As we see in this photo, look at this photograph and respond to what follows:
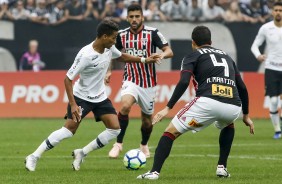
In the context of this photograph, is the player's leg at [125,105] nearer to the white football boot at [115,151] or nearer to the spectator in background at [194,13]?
the white football boot at [115,151]

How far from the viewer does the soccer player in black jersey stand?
11266 mm

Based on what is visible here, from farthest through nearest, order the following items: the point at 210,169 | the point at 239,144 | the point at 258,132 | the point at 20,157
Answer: the point at 258,132 < the point at 239,144 < the point at 20,157 < the point at 210,169

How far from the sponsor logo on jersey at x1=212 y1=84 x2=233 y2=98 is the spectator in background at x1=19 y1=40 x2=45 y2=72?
16713 mm

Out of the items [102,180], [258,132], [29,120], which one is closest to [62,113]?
[29,120]

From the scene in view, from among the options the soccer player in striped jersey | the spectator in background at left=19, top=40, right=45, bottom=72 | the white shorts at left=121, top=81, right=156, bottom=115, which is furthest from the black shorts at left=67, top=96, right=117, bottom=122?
the spectator in background at left=19, top=40, right=45, bottom=72

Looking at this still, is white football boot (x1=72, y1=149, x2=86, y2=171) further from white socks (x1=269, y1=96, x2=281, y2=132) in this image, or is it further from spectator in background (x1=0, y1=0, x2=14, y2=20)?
spectator in background (x1=0, y1=0, x2=14, y2=20)

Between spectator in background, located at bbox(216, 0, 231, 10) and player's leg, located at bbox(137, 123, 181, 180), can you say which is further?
spectator in background, located at bbox(216, 0, 231, 10)

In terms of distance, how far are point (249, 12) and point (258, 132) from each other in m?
9.11

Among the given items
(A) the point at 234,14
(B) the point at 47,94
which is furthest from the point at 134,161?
(A) the point at 234,14

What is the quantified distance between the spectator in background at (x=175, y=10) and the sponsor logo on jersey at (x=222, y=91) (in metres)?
17.1

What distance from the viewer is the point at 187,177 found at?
11.9 metres

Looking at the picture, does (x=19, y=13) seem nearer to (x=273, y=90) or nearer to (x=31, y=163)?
(x=273, y=90)

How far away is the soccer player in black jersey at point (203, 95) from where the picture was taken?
1127cm

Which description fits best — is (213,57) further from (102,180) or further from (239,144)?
(239,144)
